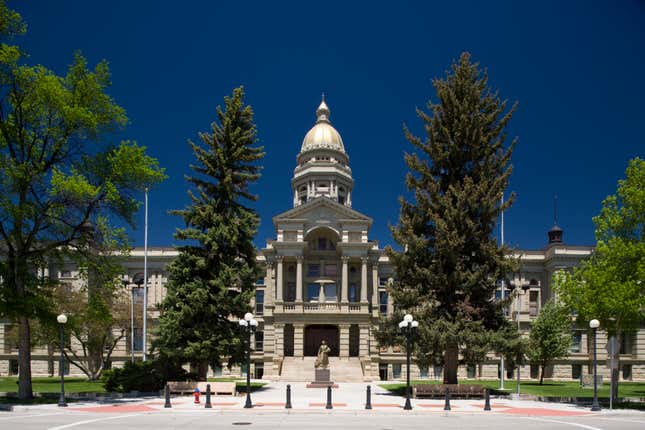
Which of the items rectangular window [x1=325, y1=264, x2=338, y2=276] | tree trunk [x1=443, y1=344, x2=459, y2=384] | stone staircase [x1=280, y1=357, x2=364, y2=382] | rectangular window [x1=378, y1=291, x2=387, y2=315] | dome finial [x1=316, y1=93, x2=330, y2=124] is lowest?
stone staircase [x1=280, y1=357, x2=364, y2=382]

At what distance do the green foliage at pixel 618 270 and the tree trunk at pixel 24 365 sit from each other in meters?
26.0

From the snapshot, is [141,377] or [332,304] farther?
[332,304]

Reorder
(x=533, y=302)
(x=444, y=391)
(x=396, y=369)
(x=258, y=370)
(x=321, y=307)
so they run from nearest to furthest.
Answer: (x=444, y=391), (x=321, y=307), (x=396, y=369), (x=258, y=370), (x=533, y=302)

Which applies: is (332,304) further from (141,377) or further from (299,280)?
(141,377)

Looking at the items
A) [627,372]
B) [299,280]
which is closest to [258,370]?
[299,280]

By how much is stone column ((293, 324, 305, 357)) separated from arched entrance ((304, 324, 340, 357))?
382cm

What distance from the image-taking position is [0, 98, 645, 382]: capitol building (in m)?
55.0

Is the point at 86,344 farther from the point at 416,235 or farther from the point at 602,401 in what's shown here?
the point at 602,401

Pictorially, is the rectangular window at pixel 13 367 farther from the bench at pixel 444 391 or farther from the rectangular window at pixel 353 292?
the bench at pixel 444 391

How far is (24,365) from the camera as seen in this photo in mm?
28484

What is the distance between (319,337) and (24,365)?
34055 mm

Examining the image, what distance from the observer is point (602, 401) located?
30375 mm

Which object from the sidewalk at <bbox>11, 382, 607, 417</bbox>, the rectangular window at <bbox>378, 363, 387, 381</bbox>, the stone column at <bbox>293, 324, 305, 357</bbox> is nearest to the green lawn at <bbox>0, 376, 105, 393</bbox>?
the sidewalk at <bbox>11, 382, 607, 417</bbox>

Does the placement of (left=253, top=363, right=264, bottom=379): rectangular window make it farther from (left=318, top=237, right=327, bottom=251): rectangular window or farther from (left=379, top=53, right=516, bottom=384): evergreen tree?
(left=379, top=53, right=516, bottom=384): evergreen tree
